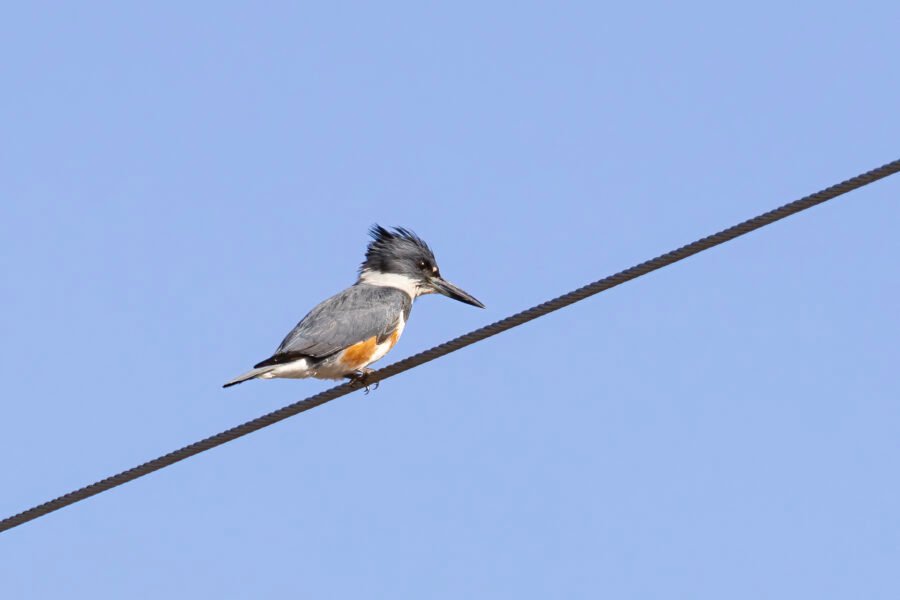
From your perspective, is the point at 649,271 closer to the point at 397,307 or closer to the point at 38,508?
the point at 38,508

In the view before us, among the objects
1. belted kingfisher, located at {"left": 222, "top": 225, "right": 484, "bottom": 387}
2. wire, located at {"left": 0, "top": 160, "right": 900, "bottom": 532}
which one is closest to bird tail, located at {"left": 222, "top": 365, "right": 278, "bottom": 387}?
belted kingfisher, located at {"left": 222, "top": 225, "right": 484, "bottom": 387}

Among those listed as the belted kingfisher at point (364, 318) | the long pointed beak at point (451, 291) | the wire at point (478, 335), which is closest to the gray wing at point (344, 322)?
the belted kingfisher at point (364, 318)

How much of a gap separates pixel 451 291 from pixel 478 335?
4.09 metres

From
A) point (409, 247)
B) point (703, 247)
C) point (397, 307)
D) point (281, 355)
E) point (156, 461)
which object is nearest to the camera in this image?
point (703, 247)

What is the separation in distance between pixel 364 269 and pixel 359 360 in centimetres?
160

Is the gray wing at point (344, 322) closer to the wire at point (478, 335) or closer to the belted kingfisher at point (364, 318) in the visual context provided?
the belted kingfisher at point (364, 318)

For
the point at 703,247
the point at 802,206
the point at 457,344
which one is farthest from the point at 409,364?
the point at 802,206

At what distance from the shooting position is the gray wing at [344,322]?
8.47m

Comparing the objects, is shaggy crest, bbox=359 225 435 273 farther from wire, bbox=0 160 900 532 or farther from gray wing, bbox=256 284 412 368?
wire, bbox=0 160 900 532

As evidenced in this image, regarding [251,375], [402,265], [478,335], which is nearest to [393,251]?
[402,265]

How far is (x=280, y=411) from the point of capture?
6.50 m

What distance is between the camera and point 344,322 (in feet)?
28.7

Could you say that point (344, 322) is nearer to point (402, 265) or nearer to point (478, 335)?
point (402, 265)

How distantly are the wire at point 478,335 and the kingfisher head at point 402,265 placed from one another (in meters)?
2.96
